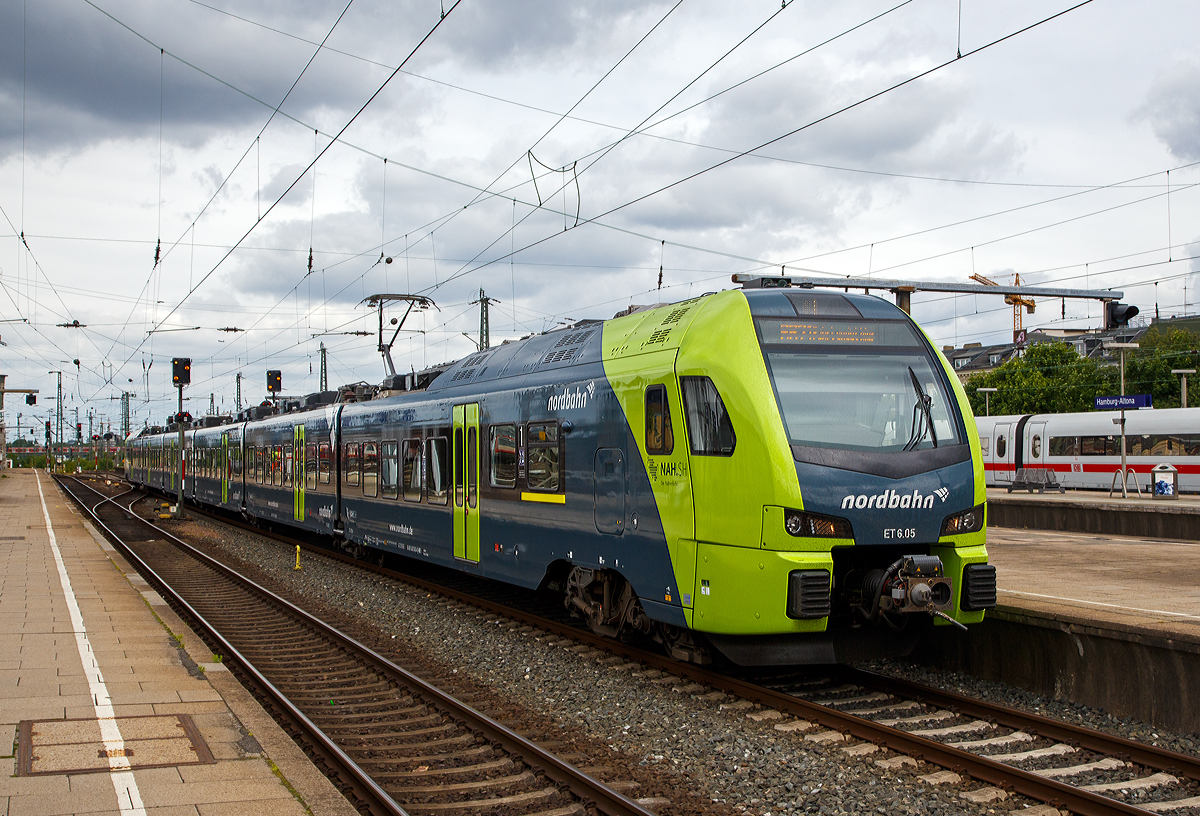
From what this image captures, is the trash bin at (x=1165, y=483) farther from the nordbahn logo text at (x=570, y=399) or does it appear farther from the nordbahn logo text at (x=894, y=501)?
the nordbahn logo text at (x=894, y=501)

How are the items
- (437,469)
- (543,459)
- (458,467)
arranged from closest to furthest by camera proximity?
(543,459) → (458,467) → (437,469)

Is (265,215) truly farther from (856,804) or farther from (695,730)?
(856,804)

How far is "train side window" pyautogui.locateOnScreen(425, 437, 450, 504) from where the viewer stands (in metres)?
13.8

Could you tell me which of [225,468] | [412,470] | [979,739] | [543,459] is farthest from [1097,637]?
[225,468]

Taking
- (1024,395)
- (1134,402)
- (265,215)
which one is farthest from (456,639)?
(1024,395)

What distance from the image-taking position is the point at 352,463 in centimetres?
1850

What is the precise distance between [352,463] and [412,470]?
3960 mm

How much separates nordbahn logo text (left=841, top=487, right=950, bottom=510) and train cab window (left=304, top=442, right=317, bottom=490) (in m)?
15.6

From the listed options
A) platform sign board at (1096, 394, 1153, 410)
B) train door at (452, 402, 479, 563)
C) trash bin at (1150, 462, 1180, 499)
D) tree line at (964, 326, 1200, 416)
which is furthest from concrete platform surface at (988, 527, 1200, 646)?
tree line at (964, 326, 1200, 416)

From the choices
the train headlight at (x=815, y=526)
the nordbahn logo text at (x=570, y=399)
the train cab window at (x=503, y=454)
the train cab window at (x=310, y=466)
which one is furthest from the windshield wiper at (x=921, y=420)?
the train cab window at (x=310, y=466)

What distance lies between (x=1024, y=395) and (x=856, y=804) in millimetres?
67229

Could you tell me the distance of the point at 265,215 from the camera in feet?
61.4

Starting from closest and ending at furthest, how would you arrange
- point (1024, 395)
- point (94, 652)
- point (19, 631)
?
point (94, 652) < point (19, 631) < point (1024, 395)

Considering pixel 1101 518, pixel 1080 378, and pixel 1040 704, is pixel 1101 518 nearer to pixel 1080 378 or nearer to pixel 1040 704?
pixel 1040 704
